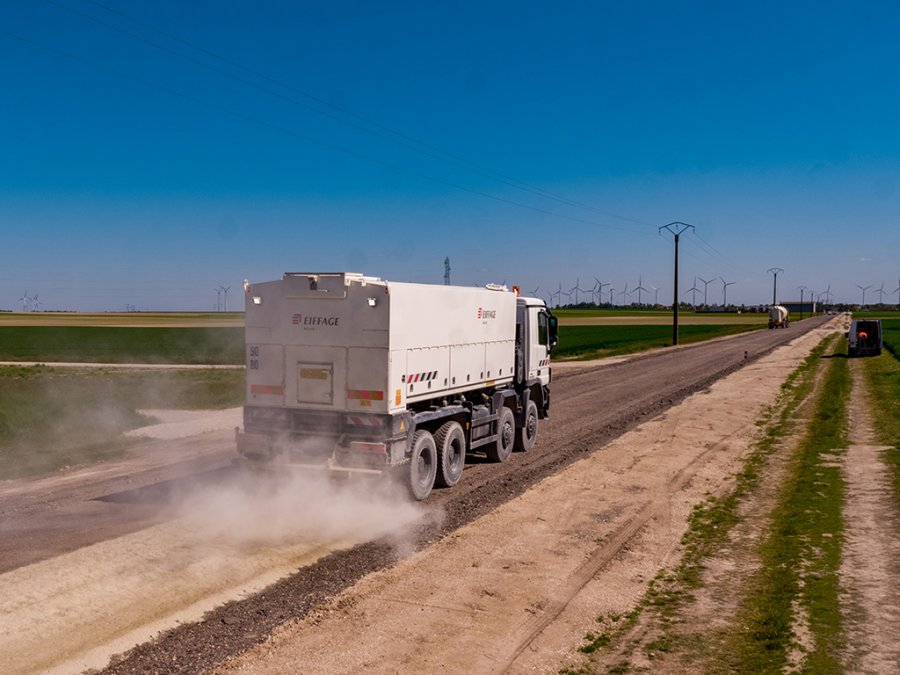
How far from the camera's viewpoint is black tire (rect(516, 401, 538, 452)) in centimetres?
1794

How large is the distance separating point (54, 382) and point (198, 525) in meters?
24.9

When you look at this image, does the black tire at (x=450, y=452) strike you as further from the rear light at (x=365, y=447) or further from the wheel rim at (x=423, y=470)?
the rear light at (x=365, y=447)

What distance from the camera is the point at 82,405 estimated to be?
23719 mm

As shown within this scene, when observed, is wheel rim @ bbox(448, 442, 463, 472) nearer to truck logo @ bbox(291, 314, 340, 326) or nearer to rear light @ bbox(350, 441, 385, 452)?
rear light @ bbox(350, 441, 385, 452)

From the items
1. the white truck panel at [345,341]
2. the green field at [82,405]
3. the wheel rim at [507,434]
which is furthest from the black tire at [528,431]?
the green field at [82,405]

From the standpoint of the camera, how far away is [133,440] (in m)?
19.0

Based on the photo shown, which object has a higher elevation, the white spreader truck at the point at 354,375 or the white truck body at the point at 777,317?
the white truck body at the point at 777,317

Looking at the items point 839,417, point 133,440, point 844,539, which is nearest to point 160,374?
point 133,440

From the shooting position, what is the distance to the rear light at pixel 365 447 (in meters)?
12.1

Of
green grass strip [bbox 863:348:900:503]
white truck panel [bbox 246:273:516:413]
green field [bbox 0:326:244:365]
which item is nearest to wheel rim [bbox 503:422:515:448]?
white truck panel [bbox 246:273:516:413]

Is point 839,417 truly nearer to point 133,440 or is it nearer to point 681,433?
point 681,433

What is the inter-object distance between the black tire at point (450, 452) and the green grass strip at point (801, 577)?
565 cm

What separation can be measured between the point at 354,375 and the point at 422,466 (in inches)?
90.1

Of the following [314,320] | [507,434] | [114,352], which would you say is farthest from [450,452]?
[114,352]
